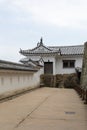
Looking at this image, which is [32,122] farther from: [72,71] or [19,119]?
[72,71]

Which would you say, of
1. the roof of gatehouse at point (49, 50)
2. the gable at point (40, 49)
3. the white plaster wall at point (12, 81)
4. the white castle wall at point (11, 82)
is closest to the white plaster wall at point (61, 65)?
the roof of gatehouse at point (49, 50)

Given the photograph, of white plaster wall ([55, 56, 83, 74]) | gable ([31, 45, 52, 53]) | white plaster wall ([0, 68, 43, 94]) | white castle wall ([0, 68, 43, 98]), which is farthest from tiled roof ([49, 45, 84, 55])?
white castle wall ([0, 68, 43, 98])

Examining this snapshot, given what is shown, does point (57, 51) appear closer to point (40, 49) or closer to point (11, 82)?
point (40, 49)

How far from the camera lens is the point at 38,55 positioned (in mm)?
42031

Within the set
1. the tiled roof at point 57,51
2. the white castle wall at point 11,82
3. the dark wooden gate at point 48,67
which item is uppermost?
the tiled roof at point 57,51

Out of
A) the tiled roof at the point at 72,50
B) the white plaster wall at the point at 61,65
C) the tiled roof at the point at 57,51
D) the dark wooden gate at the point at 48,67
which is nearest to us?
the tiled roof at the point at 57,51

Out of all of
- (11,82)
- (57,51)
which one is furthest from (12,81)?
(57,51)

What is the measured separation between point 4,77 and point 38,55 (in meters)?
24.4

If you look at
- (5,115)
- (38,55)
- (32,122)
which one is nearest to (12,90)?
(5,115)

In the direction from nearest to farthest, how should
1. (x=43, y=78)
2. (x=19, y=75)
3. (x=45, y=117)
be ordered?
1. (x=45, y=117)
2. (x=19, y=75)
3. (x=43, y=78)

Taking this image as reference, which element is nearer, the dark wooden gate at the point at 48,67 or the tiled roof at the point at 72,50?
the dark wooden gate at the point at 48,67

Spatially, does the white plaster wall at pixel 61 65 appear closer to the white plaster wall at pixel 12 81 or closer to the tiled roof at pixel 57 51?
the tiled roof at pixel 57 51

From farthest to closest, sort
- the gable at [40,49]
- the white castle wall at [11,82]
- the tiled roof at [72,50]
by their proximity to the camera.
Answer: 1. the tiled roof at [72,50]
2. the gable at [40,49]
3. the white castle wall at [11,82]

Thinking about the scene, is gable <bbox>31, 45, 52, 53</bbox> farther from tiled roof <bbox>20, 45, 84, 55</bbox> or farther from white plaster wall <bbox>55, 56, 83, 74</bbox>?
white plaster wall <bbox>55, 56, 83, 74</bbox>
